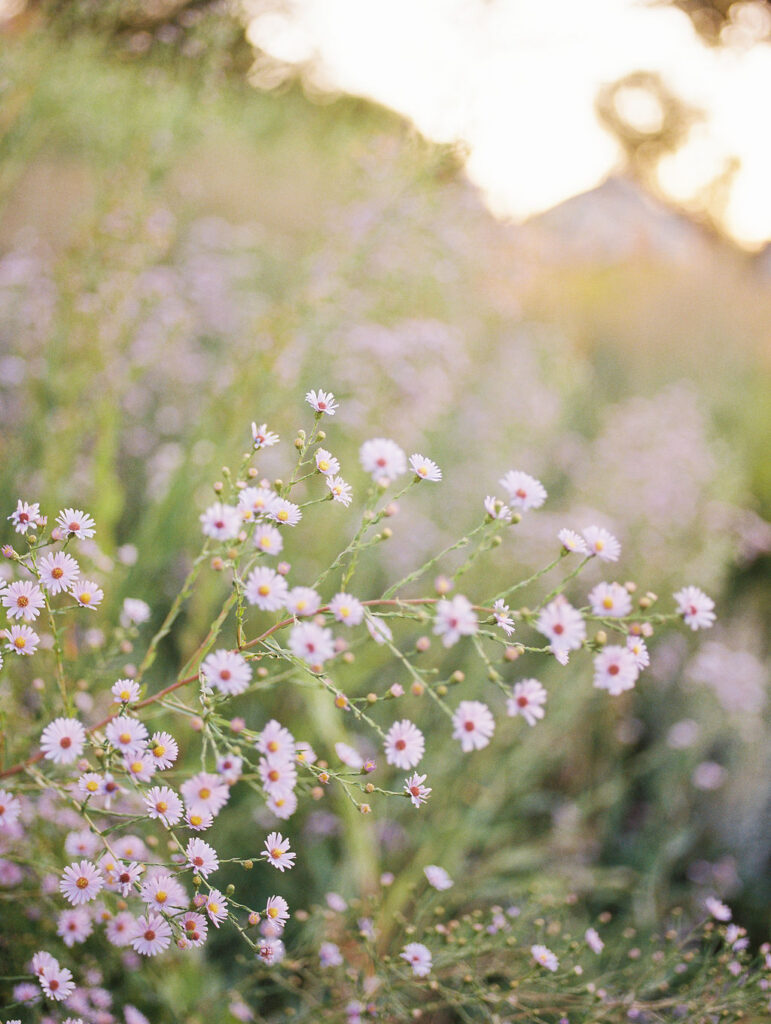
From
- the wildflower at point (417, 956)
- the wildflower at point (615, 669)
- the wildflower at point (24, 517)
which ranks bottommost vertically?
the wildflower at point (417, 956)

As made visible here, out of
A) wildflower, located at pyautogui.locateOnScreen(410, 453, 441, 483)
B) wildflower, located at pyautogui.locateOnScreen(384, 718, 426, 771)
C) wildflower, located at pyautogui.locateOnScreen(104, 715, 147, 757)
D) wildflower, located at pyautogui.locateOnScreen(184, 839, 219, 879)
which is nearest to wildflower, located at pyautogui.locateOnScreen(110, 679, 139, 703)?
wildflower, located at pyautogui.locateOnScreen(104, 715, 147, 757)

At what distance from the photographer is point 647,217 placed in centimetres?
1466

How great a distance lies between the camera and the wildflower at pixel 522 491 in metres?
0.85

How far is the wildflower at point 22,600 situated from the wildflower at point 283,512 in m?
0.27

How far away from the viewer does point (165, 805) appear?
74 centimetres

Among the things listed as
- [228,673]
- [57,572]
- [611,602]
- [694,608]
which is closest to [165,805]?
[228,673]

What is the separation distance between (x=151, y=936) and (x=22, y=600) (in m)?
0.37

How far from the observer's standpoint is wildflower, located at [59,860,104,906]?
0.72m

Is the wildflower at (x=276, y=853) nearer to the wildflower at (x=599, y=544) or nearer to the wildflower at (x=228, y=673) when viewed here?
the wildflower at (x=228, y=673)

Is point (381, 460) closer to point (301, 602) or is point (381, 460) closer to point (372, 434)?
point (301, 602)

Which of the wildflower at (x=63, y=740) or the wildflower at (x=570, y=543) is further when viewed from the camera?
the wildflower at (x=570, y=543)

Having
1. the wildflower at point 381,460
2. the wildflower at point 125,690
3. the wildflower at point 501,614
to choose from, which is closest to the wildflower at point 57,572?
the wildflower at point 125,690

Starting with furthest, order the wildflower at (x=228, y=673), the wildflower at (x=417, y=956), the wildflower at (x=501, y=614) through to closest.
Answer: the wildflower at (x=417, y=956) → the wildflower at (x=501, y=614) → the wildflower at (x=228, y=673)

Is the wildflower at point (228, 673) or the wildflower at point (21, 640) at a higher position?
the wildflower at point (228, 673)
